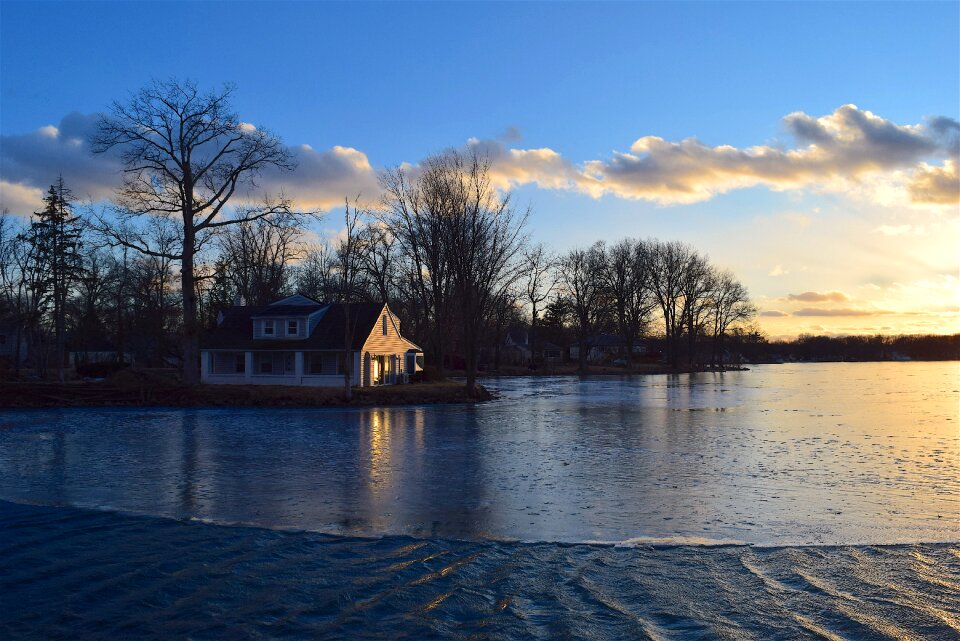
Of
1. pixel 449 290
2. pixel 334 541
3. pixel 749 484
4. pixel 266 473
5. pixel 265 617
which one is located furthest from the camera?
pixel 449 290

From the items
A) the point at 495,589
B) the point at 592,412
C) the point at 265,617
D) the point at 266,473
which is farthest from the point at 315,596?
the point at 592,412

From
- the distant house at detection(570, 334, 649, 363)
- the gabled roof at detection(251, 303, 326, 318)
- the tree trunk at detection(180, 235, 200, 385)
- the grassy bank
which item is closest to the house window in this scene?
the gabled roof at detection(251, 303, 326, 318)

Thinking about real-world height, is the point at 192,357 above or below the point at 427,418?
above

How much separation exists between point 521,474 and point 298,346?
3154 centimetres

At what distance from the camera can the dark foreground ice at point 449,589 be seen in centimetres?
712

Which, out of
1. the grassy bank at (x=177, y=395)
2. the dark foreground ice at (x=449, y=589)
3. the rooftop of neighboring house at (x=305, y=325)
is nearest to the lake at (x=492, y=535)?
the dark foreground ice at (x=449, y=589)

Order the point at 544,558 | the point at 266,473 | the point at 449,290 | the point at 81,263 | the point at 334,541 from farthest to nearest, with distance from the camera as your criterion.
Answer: the point at 449,290 < the point at 81,263 < the point at 266,473 < the point at 334,541 < the point at 544,558

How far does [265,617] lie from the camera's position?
742 cm

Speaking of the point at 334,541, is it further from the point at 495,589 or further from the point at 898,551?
the point at 898,551

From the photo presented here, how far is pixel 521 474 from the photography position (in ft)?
53.3

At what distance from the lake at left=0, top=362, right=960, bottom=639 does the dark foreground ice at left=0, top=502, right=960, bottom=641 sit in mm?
36

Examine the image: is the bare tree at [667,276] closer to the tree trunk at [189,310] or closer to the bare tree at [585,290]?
the bare tree at [585,290]

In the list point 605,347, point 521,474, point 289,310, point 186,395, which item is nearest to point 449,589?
point 521,474

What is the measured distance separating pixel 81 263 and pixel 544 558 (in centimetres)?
5651
